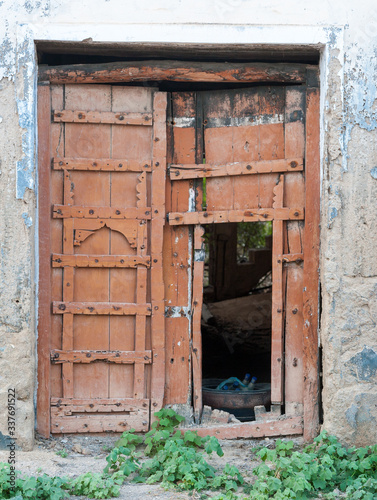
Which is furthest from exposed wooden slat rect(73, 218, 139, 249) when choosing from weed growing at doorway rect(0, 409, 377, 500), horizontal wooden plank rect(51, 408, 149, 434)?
weed growing at doorway rect(0, 409, 377, 500)

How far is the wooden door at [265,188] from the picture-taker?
13.7 feet

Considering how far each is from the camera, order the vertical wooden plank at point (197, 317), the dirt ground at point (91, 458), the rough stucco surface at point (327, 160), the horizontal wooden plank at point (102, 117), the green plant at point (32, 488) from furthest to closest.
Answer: the vertical wooden plank at point (197, 317), the horizontal wooden plank at point (102, 117), the rough stucco surface at point (327, 160), the dirt ground at point (91, 458), the green plant at point (32, 488)

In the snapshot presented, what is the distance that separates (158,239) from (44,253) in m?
0.83

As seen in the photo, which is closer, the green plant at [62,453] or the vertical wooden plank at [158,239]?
the green plant at [62,453]

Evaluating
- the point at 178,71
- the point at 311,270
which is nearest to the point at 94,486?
the point at 311,270

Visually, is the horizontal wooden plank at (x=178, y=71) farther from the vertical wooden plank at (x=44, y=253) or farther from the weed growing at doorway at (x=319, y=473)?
the weed growing at doorway at (x=319, y=473)

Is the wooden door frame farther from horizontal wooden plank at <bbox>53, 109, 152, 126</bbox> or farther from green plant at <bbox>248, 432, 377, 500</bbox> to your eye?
green plant at <bbox>248, 432, 377, 500</bbox>

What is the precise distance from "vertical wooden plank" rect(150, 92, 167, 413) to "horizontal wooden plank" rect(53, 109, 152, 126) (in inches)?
3.8

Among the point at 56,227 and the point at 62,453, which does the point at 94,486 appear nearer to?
the point at 62,453

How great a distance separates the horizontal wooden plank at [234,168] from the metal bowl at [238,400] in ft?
5.58

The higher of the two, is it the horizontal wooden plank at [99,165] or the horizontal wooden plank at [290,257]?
the horizontal wooden plank at [99,165]

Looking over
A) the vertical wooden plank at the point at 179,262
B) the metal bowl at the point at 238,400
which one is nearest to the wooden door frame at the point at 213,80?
the vertical wooden plank at the point at 179,262

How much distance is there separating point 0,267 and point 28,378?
Result: 2.57 ft

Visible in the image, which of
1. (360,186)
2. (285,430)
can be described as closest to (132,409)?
(285,430)
